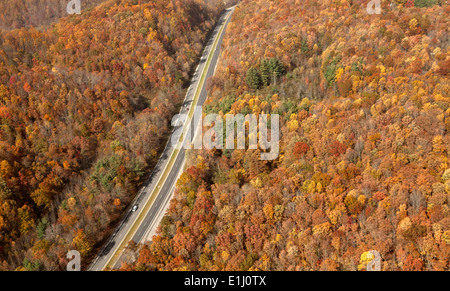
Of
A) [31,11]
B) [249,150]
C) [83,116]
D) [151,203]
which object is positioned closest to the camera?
[151,203]

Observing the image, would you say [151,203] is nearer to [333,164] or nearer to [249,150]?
[249,150]

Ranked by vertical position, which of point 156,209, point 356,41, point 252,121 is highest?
point 356,41

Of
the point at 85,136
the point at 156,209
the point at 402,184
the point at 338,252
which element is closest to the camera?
the point at 338,252

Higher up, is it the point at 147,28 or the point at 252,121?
the point at 147,28

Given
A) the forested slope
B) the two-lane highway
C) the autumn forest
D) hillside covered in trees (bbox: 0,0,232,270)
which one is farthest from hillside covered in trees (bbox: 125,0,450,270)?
the forested slope

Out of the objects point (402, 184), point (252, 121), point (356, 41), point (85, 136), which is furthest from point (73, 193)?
point (356, 41)

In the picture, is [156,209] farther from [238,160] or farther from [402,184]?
[402,184]

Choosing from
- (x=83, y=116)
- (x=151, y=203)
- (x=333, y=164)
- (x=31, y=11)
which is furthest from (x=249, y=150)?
(x=31, y=11)
